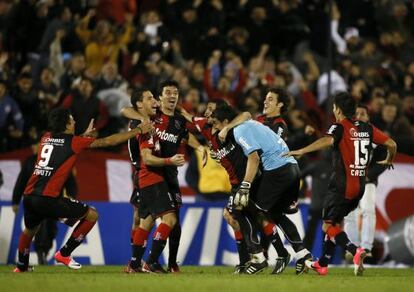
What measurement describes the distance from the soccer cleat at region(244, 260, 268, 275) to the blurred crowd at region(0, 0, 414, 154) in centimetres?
506

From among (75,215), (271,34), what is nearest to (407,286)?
(75,215)

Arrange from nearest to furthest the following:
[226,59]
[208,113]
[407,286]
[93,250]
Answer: [407,286] → [208,113] → [93,250] → [226,59]

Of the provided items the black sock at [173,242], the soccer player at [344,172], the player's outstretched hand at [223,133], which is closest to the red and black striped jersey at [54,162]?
Result: the black sock at [173,242]

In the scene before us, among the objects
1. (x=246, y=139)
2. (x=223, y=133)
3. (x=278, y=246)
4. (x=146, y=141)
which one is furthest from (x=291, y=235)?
(x=146, y=141)

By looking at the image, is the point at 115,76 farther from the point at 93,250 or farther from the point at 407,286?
the point at 407,286

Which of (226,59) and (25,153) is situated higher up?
(226,59)

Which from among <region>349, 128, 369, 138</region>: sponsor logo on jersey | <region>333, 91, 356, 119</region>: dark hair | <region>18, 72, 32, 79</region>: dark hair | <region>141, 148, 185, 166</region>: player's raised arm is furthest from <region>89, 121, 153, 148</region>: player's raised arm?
<region>18, 72, 32, 79</region>: dark hair

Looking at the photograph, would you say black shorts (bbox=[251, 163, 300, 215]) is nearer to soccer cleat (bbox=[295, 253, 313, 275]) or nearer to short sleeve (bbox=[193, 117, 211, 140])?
soccer cleat (bbox=[295, 253, 313, 275])

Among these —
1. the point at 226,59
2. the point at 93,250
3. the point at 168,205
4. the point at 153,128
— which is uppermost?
the point at 226,59

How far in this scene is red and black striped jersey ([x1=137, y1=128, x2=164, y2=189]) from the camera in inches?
565

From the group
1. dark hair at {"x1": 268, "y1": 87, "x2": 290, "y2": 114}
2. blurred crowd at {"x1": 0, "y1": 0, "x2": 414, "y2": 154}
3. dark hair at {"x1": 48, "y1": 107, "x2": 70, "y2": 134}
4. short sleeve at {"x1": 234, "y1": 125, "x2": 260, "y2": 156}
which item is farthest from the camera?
blurred crowd at {"x1": 0, "y1": 0, "x2": 414, "y2": 154}

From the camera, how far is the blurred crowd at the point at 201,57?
20.3 m

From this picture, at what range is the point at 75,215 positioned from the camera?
14.4m

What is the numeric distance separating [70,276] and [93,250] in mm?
4630
